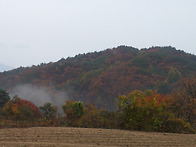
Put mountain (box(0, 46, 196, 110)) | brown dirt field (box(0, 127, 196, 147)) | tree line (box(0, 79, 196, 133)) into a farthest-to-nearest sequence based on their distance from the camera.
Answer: mountain (box(0, 46, 196, 110)) < tree line (box(0, 79, 196, 133)) < brown dirt field (box(0, 127, 196, 147))

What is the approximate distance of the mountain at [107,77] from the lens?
62.8 meters

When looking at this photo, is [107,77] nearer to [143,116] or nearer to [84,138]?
[143,116]

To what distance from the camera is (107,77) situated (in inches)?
2803

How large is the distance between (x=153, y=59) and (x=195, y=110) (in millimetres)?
67406

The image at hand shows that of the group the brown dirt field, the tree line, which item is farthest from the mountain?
the brown dirt field

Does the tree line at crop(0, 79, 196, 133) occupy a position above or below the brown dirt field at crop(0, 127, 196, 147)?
above

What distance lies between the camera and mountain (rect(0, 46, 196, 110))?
6282cm

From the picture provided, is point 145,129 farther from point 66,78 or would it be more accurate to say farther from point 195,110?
point 66,78

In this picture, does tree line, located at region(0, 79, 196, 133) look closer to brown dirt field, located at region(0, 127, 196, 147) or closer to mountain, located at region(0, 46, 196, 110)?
brown dirt field, located at region(0, 127, 196, 147)

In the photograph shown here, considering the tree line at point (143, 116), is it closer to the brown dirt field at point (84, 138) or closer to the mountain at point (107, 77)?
the brown dirt field at point (84, 138)

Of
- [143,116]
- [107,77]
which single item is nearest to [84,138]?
[143,116]

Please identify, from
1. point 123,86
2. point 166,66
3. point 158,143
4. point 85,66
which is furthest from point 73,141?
point 85,66

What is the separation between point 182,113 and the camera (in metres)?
14.8

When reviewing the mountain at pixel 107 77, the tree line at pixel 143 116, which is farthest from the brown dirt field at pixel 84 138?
the mountain at pixel 107 77
